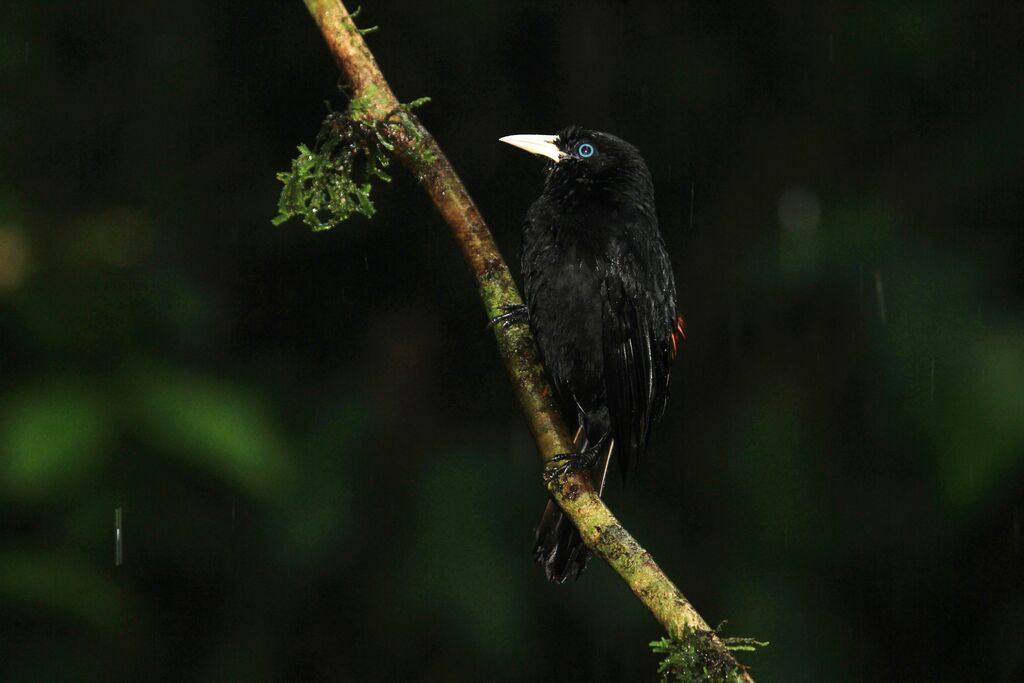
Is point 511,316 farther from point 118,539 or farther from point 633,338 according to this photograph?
A: point 118,539

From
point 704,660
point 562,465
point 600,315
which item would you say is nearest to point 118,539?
point 600,315

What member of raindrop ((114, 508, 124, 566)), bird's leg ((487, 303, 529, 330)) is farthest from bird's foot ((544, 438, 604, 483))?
raindrop ((114, 508, 124, 566))

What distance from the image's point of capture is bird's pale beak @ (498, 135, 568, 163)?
10.1 ft

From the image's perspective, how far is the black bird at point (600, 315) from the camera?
278cm

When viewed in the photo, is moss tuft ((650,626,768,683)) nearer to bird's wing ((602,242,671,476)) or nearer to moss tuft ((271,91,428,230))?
bird's wing ((602,242,671,476))

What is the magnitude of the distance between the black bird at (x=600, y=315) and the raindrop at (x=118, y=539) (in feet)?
5.35

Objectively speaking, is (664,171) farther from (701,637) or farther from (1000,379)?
(701,637)

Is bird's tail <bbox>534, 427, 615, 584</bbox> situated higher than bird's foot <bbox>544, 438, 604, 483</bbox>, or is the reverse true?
bird's foot <bbox>544, 438, 604, 483</bbox>

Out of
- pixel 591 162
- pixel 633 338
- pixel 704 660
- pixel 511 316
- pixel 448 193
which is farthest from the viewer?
pixel 591 162

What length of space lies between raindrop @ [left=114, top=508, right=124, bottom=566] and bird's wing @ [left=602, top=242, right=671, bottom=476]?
1806mm

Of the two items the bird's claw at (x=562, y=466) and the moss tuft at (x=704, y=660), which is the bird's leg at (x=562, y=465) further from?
the moss tuft at (x=704, y=660)

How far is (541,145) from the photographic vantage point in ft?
10.2

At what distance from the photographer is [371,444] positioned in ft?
13.8

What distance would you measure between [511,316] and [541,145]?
0.69 meters
